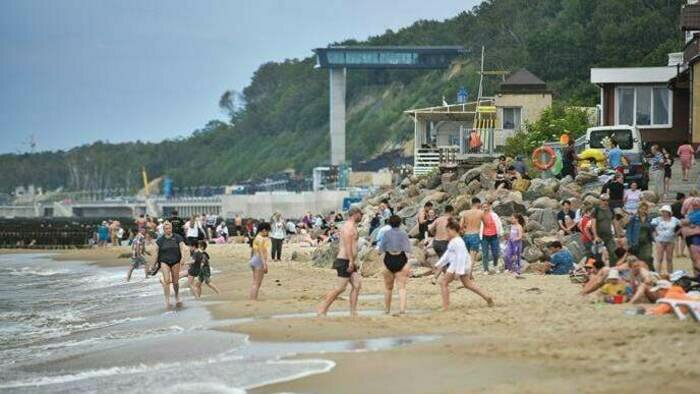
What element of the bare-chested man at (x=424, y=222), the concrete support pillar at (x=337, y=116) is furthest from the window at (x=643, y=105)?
the concrete support pillar at (x=337, y=116)

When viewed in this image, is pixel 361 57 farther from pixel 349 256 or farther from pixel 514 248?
pixel 349 256

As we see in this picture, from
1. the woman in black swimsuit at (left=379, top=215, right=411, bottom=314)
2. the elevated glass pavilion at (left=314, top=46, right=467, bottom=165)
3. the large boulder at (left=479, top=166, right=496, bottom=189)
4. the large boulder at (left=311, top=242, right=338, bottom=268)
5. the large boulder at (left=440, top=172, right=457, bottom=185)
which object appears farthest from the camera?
the elevated glass pavilion at (left=314, top=46, right=467, bottom=165)

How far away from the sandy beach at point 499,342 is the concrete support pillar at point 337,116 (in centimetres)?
9277

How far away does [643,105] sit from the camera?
45000 mm

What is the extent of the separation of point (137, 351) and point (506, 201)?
14781 mm

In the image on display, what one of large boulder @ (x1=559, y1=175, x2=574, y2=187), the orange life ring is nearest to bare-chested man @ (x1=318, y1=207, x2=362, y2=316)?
large boulder @ (x1=559, y1=175, x2=574, y2=187)

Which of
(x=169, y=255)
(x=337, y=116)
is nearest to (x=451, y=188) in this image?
(x=169, y=255)

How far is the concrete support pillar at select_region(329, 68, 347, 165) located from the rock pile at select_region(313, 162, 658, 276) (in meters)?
72.0

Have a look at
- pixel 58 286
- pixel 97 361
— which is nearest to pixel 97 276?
pixel 58 286

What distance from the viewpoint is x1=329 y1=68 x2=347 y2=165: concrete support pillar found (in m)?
115

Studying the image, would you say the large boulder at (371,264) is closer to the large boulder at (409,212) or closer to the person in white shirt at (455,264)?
the large boulder at (409,212)

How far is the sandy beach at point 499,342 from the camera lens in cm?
1256

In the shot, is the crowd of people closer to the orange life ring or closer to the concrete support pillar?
the orange life ring

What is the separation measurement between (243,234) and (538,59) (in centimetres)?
3425
